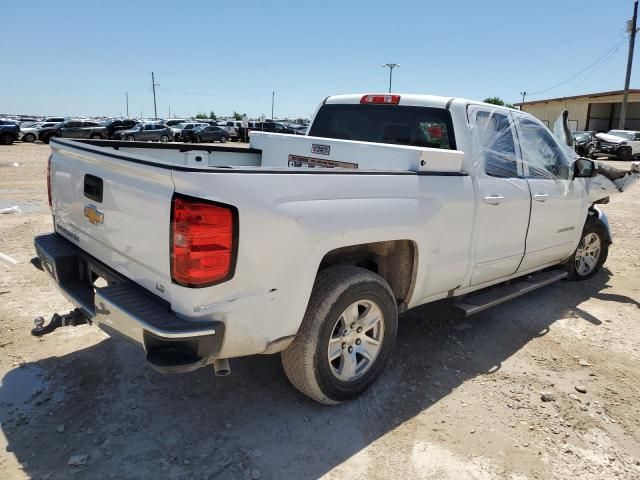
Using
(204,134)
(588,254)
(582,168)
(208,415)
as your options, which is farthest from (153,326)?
(204,134)

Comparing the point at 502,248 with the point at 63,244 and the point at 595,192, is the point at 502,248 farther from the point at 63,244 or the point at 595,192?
the point at 63,244

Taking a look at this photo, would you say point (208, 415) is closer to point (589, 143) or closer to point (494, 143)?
point (494, 143)

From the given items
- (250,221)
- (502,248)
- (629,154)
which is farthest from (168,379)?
(629,154)

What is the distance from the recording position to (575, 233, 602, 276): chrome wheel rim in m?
5.78

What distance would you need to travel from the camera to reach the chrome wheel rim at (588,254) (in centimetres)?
578

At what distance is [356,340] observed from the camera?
3195 millimetres

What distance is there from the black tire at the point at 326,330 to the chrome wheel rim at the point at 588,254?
3.61m

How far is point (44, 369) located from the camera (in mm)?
3463

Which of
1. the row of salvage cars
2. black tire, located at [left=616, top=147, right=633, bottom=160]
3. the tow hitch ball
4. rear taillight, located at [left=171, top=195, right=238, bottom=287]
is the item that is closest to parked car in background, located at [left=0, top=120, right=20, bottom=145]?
the tow hitch ball

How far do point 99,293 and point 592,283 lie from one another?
5579mm

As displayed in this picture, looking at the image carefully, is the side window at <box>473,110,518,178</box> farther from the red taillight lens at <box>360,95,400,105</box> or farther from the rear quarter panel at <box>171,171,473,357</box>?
the rear quarter panel at <box>171,171,473,357</box>

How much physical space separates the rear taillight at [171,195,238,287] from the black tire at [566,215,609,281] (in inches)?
179

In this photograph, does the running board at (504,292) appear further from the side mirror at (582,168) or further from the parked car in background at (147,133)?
the parked car in background at (147,133)

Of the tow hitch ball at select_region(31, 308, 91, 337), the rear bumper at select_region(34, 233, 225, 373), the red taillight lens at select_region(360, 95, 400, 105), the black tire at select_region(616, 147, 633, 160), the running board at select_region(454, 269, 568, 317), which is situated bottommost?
the running board at select_region(454, 269, 568, 317)
